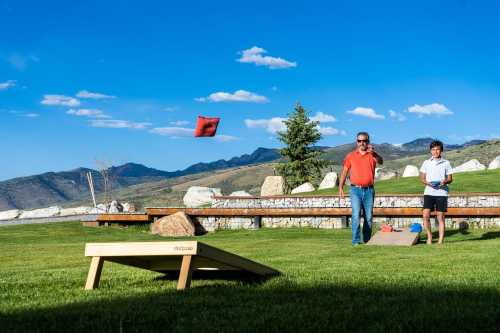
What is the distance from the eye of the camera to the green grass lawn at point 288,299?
467 cm

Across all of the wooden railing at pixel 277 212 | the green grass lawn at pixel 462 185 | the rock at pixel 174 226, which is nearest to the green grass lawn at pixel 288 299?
the wooden railing at pixel 277 212

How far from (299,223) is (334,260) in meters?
13.6

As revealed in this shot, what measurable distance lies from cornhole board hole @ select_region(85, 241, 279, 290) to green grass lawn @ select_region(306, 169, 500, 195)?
18980mm

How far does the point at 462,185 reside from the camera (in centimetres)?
2614

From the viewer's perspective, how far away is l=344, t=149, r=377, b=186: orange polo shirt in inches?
516

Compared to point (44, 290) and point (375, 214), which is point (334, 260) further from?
point (375, 214)

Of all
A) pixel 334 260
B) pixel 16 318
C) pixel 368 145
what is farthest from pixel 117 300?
pixel 368 145

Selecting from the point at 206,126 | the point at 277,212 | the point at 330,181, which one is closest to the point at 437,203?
the point at 277,212

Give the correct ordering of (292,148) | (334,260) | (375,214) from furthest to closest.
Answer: (292,148)
(375,214)
(334,260)

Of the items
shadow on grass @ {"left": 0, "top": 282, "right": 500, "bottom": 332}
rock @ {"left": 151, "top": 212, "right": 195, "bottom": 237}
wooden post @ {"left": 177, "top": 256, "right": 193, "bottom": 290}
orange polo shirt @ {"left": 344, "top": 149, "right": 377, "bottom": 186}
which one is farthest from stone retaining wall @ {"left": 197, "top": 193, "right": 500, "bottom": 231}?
shadow on grass @ {"left": 0, "top": 282, "right": 500, "bottom": 332}

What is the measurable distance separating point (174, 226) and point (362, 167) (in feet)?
36.2

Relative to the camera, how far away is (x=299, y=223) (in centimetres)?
2352

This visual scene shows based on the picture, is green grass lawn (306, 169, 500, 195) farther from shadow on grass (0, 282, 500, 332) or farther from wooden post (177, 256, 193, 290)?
wooden post (177, 256, 193, 290)

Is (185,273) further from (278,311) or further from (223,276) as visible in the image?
(278,311)
